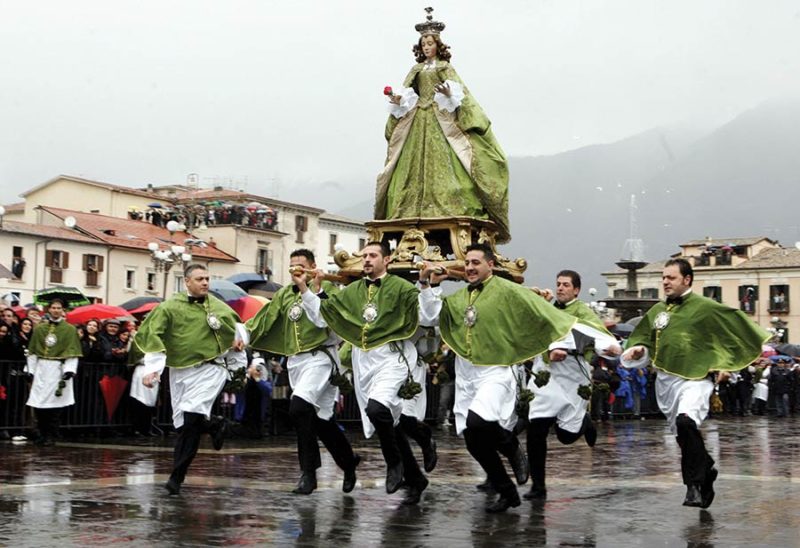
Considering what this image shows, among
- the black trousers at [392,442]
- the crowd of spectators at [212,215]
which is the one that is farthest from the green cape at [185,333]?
the crowd of spectators at [212,215]

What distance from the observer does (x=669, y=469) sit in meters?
14.4

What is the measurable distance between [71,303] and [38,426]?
5.41m

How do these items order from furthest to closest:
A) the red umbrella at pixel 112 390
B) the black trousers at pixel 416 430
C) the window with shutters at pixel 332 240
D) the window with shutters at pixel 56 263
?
1. the window with shutters at pixel 332 240
2. the window with shutters at pixel 56 263
3. the red umbrella at pixel 112 390
4. the black trousers at pixel 416 430

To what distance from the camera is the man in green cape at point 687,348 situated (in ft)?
33.8

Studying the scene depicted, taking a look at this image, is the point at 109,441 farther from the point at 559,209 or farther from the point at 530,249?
the point at 559,209

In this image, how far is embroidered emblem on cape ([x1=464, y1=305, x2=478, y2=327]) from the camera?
1035cm

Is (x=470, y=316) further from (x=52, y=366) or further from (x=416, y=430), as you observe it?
(x=52, y=366)

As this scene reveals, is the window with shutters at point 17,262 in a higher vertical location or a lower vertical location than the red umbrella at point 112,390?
higher

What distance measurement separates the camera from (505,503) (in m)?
9.91

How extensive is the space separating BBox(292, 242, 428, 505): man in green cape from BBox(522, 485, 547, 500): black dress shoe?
0.93 meters

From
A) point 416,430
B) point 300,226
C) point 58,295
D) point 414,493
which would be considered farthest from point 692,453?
point 300,226

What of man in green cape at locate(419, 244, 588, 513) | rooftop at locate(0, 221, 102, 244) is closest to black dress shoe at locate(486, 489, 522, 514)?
man in green cape at locate(419, 244, 588, 513)

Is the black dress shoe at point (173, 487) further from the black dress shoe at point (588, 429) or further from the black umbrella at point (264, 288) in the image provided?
the black umbrella at point (264, 288)

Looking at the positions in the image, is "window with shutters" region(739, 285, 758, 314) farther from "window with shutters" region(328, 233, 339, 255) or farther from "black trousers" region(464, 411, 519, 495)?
"black trousers" region(464, 411, 519, 495)
